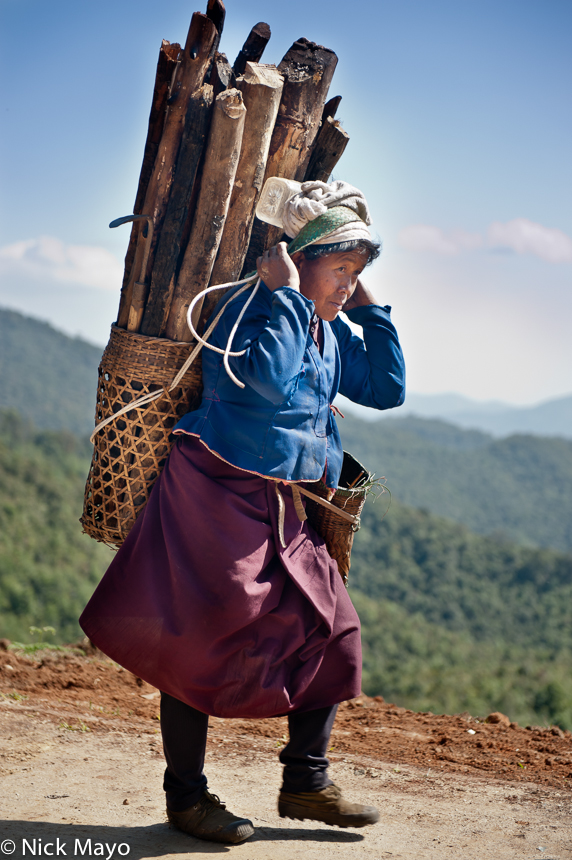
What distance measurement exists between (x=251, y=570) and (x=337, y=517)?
Answer: 421 millimetres

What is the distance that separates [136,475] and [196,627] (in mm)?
586

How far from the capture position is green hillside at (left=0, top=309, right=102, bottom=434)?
6058 centimetres

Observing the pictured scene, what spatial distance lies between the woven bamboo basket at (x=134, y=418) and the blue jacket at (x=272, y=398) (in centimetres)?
16

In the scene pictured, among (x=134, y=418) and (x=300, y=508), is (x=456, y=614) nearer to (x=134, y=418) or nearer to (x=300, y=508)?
(x=300, y=508)

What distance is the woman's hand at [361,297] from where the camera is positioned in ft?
8.96

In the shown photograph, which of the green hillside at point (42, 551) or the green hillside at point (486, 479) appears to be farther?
the green hillside at point (486, 479)

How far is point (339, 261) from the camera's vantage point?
2.47 meters

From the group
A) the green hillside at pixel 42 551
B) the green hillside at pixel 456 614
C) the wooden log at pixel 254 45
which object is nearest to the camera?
the wooden log at pixel 254 45

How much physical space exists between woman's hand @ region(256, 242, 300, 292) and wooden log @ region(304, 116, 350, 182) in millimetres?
521

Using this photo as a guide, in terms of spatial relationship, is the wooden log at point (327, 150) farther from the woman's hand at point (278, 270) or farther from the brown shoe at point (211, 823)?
the brown shoe at point (211, 823)

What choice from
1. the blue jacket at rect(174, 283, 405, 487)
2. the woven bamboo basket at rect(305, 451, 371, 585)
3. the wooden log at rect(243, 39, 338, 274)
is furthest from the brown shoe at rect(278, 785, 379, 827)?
the wooden log at rect(243, 39, 338, 274)

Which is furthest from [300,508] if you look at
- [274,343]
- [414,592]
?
[414,592]

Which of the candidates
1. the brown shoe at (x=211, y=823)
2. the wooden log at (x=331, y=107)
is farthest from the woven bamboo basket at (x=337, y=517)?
the wooden log at (x=331, y=107)

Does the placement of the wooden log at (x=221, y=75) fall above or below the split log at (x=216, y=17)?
below
